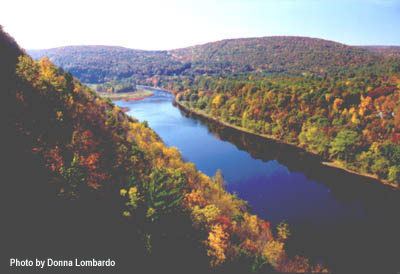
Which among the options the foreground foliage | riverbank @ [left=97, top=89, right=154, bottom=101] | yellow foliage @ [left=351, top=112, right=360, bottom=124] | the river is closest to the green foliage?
the river

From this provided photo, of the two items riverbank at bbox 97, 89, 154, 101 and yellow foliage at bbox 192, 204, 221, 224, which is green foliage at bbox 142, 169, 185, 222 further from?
riverbank at bbox 97, 89, 154, 101

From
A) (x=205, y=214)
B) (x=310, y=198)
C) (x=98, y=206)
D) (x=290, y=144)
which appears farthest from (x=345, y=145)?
(x=98, y=206)

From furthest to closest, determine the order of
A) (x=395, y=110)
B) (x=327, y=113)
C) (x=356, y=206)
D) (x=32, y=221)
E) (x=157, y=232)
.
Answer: (x=327, y=113), (x=395, y=110), (x=356, y=206), (x=157, y=232), (x=32, y=221)

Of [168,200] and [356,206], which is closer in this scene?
[168,200]

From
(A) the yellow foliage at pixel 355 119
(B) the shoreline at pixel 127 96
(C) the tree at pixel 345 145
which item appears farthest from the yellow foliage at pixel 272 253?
(B) the shoreline at pixel 127 96

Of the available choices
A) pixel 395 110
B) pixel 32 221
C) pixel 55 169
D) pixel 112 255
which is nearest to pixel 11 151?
pixel 55 169

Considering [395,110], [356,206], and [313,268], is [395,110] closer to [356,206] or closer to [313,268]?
[356,206]

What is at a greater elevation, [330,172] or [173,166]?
[173,166]
